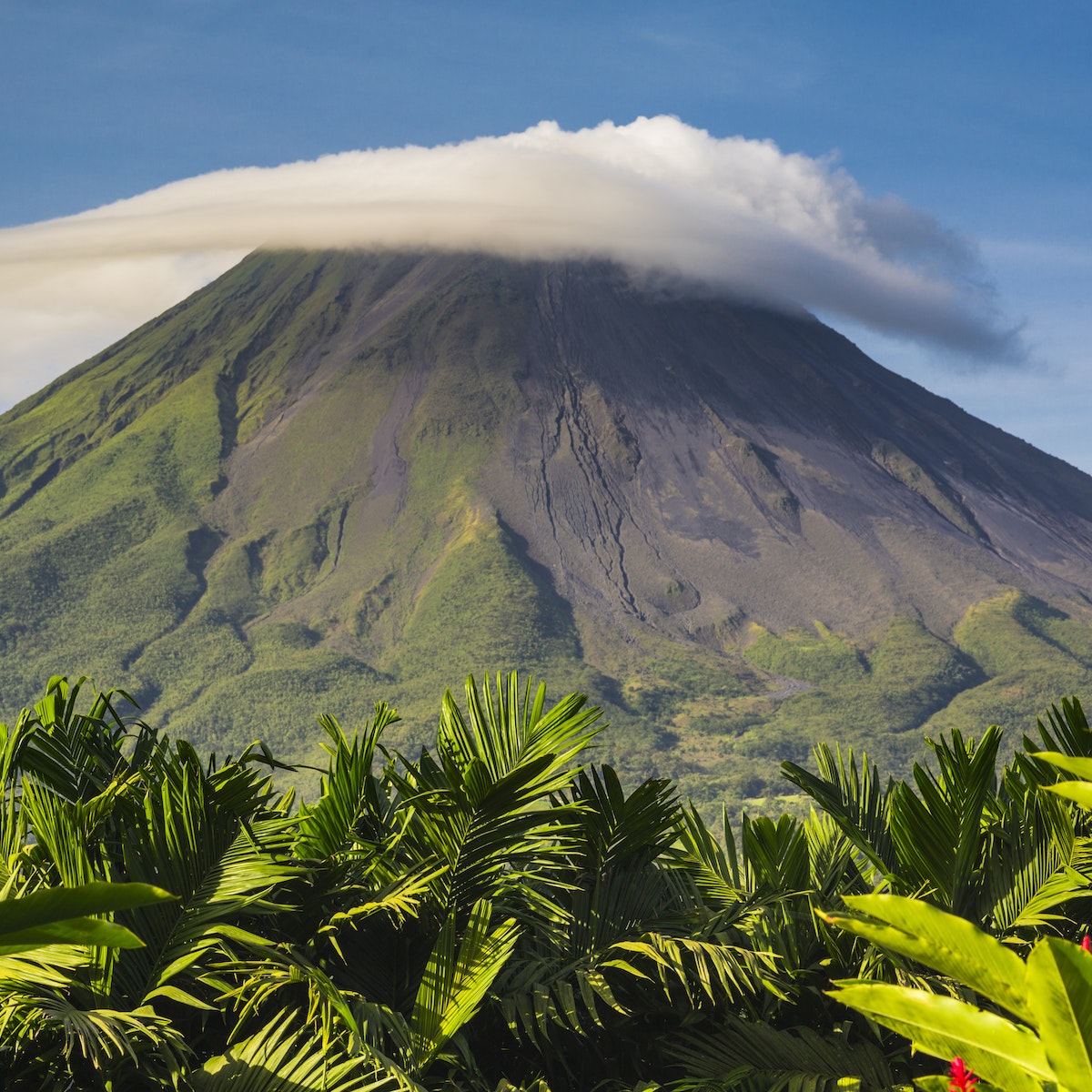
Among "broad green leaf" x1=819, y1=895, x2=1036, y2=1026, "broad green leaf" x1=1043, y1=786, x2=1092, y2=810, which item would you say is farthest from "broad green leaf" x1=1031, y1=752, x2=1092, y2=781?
"broad green leaf" x1=819, y1=895, x2=1036, y2=1026

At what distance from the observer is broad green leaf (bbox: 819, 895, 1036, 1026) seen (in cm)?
134

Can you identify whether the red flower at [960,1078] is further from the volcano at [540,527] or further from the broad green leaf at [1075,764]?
the volcano at [540,527]

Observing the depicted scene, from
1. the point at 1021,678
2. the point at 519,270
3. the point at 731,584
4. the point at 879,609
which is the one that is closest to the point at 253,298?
the point at 519,270

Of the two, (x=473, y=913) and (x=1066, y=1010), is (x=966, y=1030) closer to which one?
(x=1066, y=1010)

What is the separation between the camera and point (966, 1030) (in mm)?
1351

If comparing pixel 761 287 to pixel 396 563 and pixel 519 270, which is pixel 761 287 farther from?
pixel 396 563

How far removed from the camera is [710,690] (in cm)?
10162

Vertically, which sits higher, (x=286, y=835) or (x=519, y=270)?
(x=519, y=270)

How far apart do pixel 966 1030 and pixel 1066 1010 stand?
152 millimetres

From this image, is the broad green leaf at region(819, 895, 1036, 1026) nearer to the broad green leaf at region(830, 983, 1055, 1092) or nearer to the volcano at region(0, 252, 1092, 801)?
the broad green leaf at region(830, 983, 1055, 1092)

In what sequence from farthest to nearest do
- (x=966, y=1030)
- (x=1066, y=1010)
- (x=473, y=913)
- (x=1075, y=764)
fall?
(x=473, y=913), (x=1075, y=764), (x=966, y=1030), (x=1066, y=1010)

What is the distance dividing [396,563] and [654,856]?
114 m

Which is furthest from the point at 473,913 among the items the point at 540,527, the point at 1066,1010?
the point at 540,527

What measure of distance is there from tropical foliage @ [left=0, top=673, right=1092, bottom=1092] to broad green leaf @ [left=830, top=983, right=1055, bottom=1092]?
0.81m
